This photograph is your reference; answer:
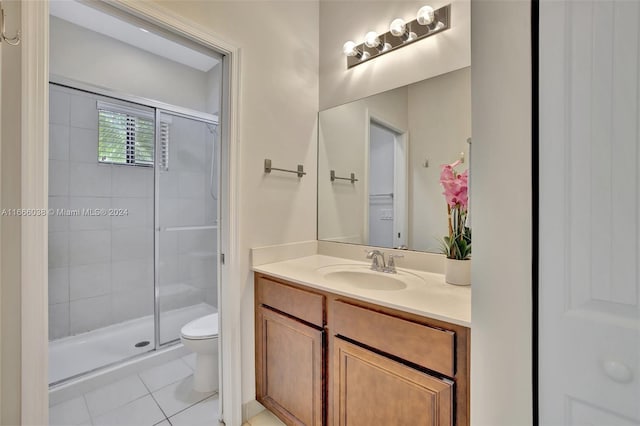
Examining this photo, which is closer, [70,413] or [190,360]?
[70,413]

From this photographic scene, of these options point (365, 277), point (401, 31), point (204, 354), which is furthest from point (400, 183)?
point (204, 354)

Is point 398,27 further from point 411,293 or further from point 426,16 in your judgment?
point 411,293

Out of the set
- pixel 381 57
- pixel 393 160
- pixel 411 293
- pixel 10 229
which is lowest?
pixel 411 293

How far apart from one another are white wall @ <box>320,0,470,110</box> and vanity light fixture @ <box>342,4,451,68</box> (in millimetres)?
30

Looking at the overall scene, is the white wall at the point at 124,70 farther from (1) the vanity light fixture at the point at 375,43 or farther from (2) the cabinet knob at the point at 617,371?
(2) the cabinet knob at the point at 617,371

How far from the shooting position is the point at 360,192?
72.9 inches

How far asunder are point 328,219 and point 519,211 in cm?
146

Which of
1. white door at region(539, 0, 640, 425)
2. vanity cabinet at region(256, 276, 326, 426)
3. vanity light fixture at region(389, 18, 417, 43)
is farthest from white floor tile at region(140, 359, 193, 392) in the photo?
vanity light fixture at region(389, 18, 417, 43)

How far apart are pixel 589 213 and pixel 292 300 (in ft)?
3.78

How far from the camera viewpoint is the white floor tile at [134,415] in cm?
149

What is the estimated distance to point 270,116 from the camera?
66.1 inches

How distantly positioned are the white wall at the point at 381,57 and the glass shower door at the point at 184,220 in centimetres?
139

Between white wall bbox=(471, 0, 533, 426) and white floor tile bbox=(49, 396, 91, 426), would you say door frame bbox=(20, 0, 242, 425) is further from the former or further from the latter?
white wall bbox=(471, 0, 533, 426)

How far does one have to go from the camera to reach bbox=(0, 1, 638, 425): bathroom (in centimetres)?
55
